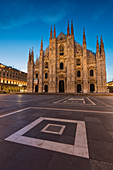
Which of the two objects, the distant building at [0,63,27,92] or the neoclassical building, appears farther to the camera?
the distant building at [0,63,27,92]

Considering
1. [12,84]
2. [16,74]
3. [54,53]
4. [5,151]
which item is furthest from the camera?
[16,74]

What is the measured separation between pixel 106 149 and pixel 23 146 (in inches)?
63.7

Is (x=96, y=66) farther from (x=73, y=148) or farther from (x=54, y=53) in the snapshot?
(x=73, y=148)

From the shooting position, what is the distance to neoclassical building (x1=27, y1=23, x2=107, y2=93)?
85.1 ft

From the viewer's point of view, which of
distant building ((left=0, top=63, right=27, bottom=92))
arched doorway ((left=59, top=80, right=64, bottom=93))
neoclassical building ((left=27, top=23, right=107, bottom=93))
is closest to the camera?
neoclassical building ((left=27, top=23, right=107, bottom=93))

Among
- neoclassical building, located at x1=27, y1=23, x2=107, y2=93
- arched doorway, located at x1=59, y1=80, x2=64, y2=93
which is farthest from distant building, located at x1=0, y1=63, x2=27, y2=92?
arched doorway, located at x1=59, y1=80, x2=64, y2=93

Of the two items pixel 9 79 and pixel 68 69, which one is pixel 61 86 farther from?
pixel 9 79

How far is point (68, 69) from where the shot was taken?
27.5m

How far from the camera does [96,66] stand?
26031mm

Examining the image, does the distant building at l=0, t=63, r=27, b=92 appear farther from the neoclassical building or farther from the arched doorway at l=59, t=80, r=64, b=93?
the arched doorway at l=59, t=80, r=64, b=93

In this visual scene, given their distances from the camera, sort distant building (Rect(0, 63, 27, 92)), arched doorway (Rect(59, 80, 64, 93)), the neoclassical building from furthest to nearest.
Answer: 1. distant building (Rect(0, 63, 27, 92))
2. arched doorway (Rect(59, 80, 64, 93))
3. the neoclassical building

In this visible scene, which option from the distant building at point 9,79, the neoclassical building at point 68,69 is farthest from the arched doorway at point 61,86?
the distant building at point 9,79

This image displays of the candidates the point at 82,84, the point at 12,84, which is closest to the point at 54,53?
the point at 82,84

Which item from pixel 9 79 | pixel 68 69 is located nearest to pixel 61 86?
pixel 68 69
